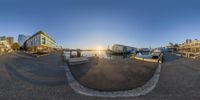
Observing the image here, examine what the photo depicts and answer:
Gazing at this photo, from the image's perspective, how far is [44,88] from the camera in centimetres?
948

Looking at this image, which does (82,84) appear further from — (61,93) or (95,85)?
(61,93)

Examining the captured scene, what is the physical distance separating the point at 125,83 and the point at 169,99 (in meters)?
3.62

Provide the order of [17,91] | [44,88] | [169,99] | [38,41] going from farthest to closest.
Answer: [38,41] → [44,88] → [17,91] → [169,99]

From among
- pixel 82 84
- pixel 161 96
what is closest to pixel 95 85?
pixel 82 84

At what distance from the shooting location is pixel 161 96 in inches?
324

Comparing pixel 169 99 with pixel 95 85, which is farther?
pixel 95 85

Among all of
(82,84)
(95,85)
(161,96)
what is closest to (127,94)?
(161,96)

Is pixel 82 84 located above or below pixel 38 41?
below

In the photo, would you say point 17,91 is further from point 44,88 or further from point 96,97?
point 96,97

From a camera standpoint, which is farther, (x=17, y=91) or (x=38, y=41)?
(x=38, y=41)

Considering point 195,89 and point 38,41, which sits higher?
point 38,41

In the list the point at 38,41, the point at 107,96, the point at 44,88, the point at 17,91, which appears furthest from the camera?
the point at 38,41

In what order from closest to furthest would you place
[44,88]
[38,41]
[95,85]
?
[44,88] → [95,85] → [38,41]

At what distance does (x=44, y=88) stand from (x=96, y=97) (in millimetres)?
3411
